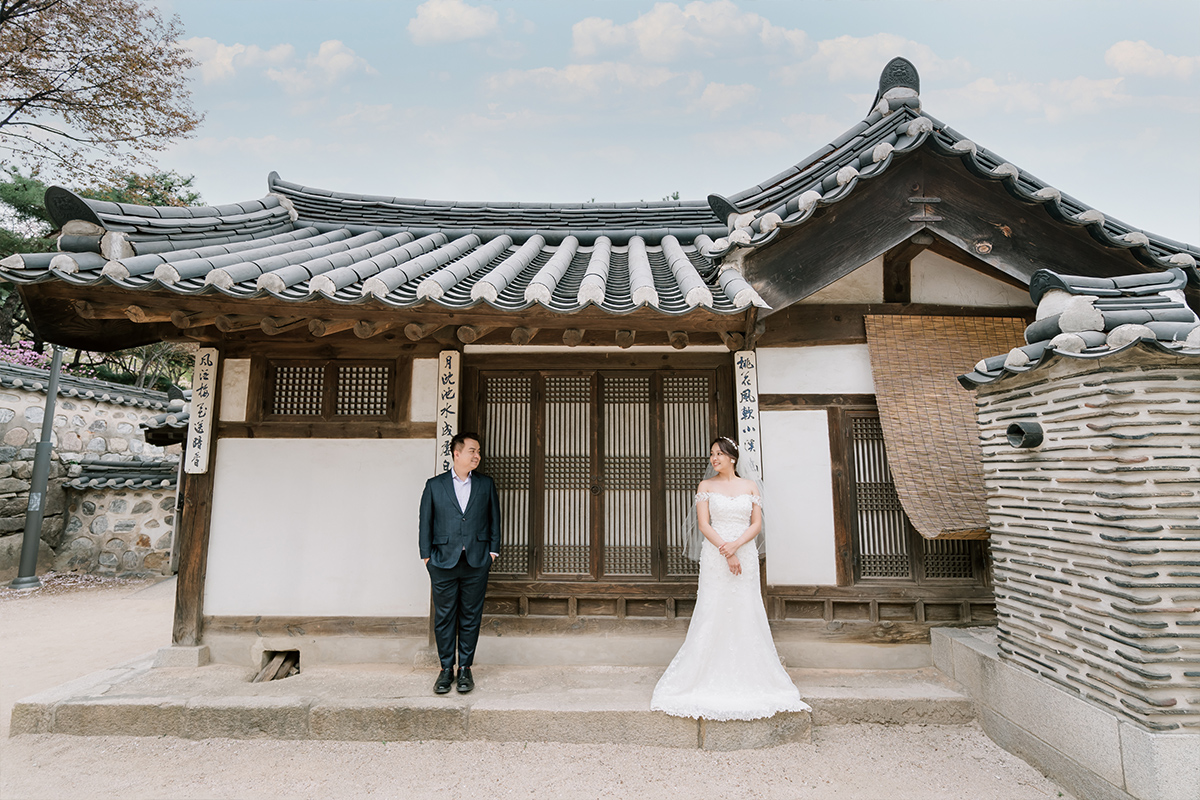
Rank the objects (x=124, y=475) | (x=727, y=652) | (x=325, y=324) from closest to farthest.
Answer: (x=727, y=652)
(x=325, y=324)
(x=124, y=475)

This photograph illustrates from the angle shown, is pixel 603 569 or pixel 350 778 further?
pixel 603 569

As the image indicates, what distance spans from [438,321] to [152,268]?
1.99 m

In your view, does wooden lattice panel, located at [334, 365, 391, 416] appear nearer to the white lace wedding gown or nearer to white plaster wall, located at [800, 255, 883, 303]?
the white lace wedding gown

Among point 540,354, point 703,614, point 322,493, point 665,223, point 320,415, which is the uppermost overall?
point 665,223

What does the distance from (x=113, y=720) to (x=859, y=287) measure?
7.08 m

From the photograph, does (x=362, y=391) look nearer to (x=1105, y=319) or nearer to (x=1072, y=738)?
(x=1105, y=319)

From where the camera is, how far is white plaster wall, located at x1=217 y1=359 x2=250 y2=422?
5273 millimetres

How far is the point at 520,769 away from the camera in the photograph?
3.75 metres

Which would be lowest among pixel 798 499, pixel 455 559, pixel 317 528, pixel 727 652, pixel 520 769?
pixel 520 769

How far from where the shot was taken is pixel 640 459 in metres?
5.30

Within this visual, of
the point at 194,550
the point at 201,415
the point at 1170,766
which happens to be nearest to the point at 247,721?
the point at 194,550

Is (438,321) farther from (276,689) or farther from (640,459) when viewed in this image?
(276,689)

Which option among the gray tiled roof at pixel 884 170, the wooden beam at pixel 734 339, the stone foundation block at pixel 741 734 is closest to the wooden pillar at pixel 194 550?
the stone foundation block at pixel 741 734

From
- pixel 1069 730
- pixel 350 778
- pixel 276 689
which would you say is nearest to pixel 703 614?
pixel 1069 730
